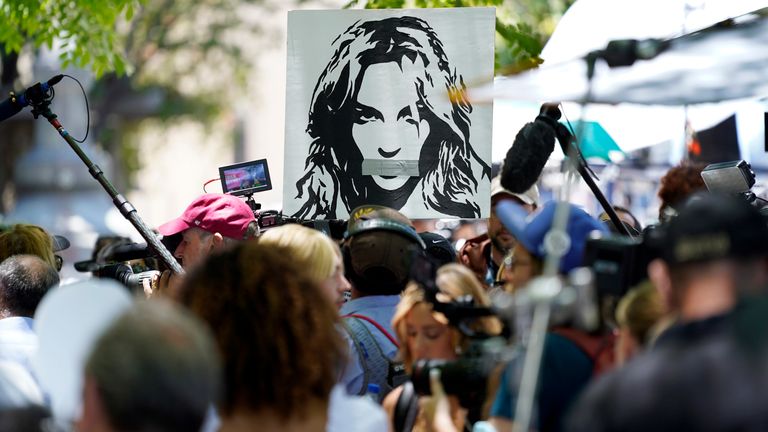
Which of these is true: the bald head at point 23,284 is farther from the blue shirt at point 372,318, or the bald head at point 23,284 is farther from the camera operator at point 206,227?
the blue shirt at point 372,318

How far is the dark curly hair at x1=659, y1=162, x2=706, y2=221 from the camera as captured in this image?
6.79 m

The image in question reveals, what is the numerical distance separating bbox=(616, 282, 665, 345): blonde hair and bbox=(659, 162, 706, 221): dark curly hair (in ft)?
10.3

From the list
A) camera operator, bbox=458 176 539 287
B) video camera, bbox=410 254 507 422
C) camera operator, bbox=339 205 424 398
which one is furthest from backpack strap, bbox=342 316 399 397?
camera operator, bbox=458 176 539 287

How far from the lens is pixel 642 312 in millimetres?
3633

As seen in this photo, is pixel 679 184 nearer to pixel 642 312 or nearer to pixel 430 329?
pixel 430 329

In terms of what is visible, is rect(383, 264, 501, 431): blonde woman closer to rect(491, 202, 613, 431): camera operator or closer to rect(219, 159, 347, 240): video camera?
rect(491, 202, 613, 431): camera operator

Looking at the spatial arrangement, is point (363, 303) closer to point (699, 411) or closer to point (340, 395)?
point (340, 395)

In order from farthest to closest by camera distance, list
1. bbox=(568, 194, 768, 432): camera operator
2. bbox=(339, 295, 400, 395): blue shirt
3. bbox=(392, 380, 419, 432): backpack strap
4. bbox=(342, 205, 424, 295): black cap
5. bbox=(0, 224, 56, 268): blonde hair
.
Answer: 1. bbox=(0, 224, 56, 268): blonde hair
2. bbox=(342, 205, 424, 295): black cap
3. bbox=(339, 295, 400, 395): blue shirt
4. bbox=(392, 380, 419, 432): backpack strap
5. bbox=(568, 194, 768, 432): camera operator

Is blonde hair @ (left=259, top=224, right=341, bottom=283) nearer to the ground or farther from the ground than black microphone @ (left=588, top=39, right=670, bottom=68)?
nearer to the ground

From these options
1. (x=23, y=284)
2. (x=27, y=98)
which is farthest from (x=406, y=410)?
(x=27, y=98)

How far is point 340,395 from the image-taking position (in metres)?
3.75

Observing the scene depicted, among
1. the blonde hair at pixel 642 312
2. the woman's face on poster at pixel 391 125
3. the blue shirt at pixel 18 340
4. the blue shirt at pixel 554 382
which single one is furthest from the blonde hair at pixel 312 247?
the woman's face on poster at pixel 391 125

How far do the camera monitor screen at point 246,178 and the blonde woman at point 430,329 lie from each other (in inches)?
101

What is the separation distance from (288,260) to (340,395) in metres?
0.46
